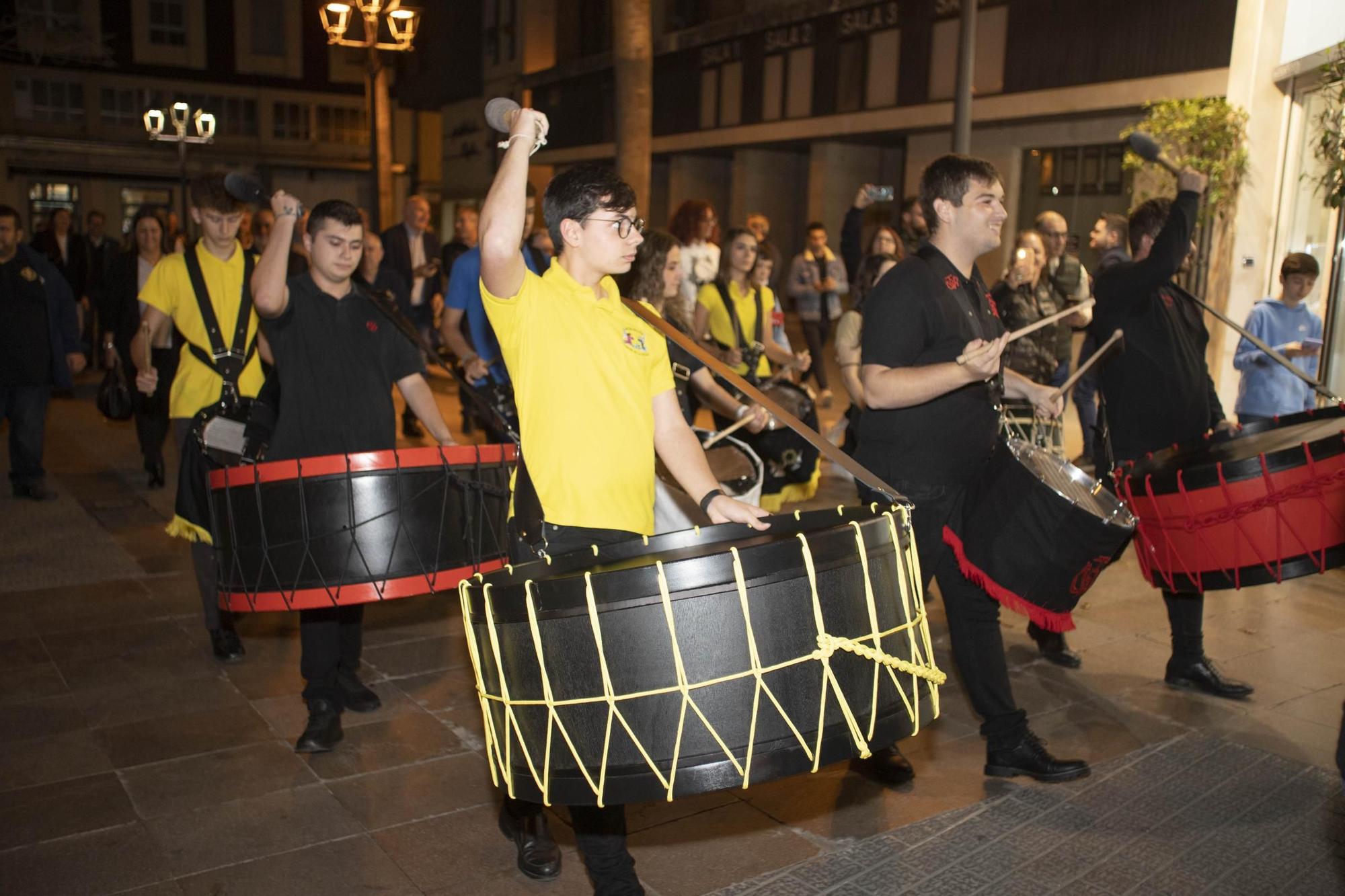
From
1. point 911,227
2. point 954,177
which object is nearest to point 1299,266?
point 911,227

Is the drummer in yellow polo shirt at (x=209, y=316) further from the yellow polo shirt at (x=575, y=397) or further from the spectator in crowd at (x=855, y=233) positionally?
the spectator in crowd at (x=855, y=233)

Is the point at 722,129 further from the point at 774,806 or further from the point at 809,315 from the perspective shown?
the point at 774,806

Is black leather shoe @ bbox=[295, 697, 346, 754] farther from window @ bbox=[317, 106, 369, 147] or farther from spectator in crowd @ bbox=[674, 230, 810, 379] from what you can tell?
window @ bbox=[317, 106, 369, 147]

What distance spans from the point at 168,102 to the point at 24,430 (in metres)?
33.4

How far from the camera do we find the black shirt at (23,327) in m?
7.89

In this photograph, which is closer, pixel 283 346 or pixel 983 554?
pixel 983 554

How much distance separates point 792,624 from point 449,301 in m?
4.65

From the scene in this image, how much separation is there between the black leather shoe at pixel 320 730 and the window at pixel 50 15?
40505 mm

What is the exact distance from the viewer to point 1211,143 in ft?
36.6

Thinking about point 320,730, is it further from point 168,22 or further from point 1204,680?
point 168,22

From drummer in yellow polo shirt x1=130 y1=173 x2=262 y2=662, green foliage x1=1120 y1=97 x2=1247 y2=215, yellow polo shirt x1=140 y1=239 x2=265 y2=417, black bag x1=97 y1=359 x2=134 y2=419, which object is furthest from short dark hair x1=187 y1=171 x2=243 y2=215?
green foliage x1=1120 y1=97 x2=1247 y2=215

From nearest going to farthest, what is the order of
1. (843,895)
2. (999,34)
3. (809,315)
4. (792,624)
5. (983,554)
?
(792,624), (843,895), (983,554), (809,315), (999,34)

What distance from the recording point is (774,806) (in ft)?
12.2

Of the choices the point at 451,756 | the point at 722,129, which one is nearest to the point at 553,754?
the point at 451,756
